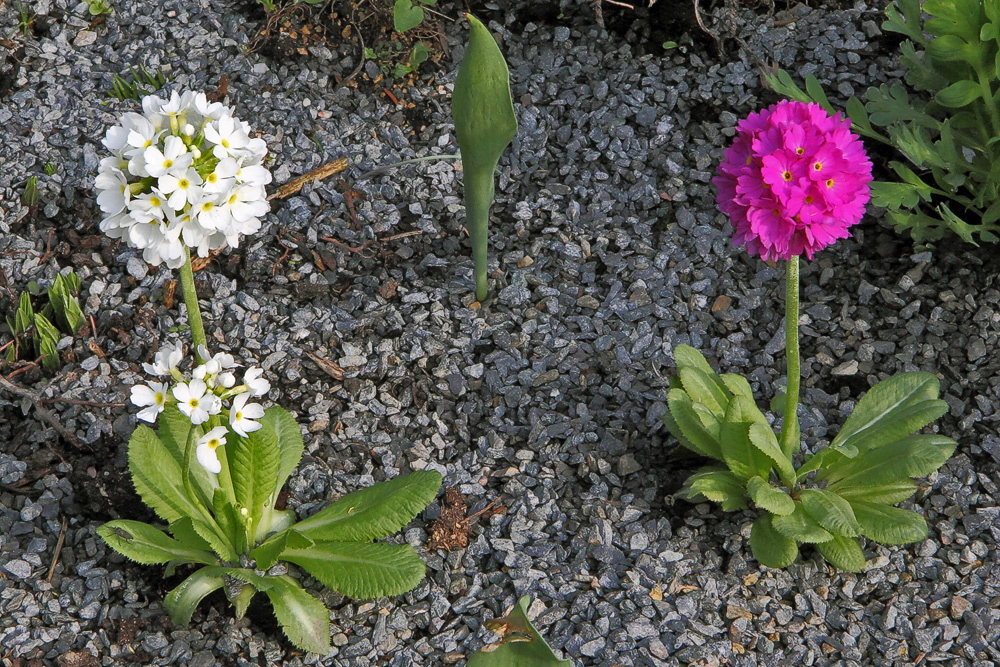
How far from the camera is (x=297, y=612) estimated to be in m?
2.21

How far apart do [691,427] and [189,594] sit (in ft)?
4.14

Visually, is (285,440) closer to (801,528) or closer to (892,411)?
(801,528)

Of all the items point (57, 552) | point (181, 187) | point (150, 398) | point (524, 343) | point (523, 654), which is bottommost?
point (57, 552)

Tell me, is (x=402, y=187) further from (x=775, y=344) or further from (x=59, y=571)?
(x=59, y=571)

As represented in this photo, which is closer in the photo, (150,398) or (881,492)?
(150,398)

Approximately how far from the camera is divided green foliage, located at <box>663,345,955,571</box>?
7.54 ft

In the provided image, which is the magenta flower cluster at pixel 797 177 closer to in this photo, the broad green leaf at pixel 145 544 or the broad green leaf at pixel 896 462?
the broad green leaf at pixel 896 462

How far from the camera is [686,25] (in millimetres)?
3598

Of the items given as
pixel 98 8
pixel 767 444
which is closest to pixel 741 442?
pixel 767 444

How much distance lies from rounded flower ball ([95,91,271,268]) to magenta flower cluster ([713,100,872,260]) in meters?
0.98

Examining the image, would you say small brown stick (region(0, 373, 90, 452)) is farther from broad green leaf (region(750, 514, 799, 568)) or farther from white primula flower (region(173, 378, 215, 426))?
broad green leaf (region(750, 514, 799, 568))

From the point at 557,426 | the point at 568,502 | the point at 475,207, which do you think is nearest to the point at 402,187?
the point at 475,207

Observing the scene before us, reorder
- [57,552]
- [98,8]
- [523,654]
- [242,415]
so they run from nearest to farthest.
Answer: [523,654] → [242,415] → [57,552] → [98,8]

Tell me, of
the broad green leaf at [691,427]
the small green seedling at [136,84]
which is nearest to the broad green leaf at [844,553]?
the broad green leaf at [691,427]
